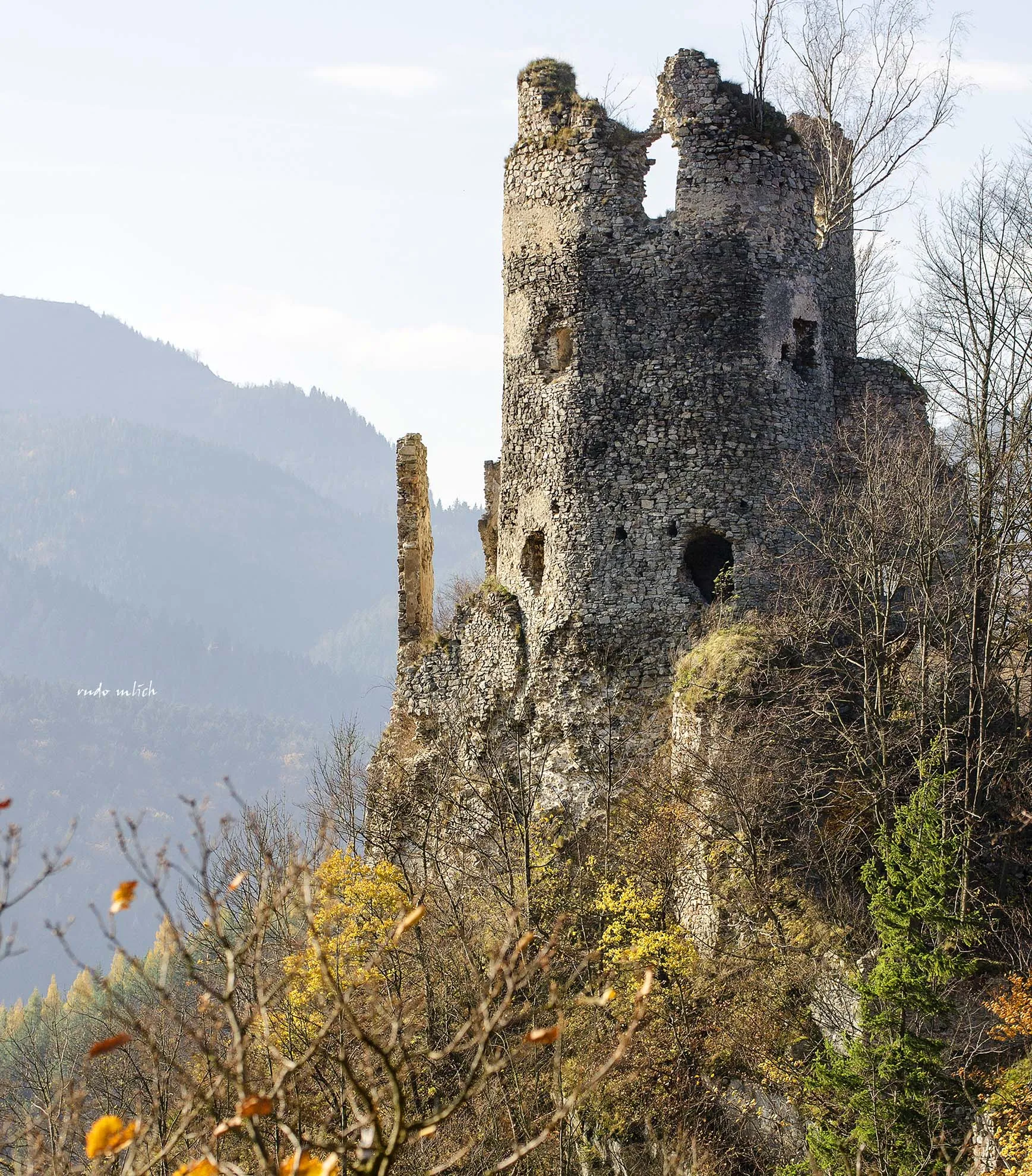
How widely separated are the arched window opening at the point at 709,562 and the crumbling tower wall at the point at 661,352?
6.9 inches

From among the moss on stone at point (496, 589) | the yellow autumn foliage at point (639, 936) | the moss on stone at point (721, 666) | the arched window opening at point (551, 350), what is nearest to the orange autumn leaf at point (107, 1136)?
the yellow autumn foliage at point (639, 936)

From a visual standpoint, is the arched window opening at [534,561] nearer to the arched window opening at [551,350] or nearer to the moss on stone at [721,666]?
the arched window opening at [551,350]

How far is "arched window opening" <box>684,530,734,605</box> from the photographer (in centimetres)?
2580

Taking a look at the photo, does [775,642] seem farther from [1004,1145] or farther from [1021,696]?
[1004,1145]

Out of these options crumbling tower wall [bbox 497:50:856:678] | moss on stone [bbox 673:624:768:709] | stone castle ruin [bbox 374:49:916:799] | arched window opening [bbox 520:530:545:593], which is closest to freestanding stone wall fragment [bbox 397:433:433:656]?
arched window opening [bbox 520:530:545:593]

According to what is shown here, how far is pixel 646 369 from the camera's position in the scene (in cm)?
2562

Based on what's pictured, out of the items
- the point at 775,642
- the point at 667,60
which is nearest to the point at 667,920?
the point at 775,642

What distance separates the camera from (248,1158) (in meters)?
20.5

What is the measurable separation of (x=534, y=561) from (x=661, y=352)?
4421 millimetres

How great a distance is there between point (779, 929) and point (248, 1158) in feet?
27.3

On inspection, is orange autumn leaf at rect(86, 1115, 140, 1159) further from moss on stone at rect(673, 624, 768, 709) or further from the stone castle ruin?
the stone castle ruin

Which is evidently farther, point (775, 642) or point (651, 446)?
point (651, 446)

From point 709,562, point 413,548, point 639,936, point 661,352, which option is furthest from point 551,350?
point 639,936

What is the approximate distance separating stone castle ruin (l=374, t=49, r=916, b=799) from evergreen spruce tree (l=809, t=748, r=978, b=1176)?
666cm
